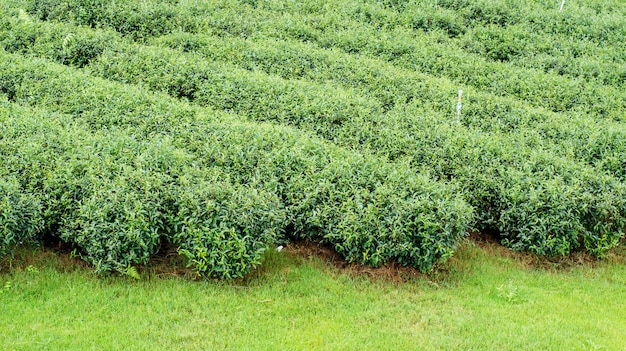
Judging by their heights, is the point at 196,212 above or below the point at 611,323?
above

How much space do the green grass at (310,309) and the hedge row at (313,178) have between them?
33 cm

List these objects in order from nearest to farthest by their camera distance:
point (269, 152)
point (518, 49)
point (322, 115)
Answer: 1. point (269, 152)
2. point (322, 115)
3. point (518, 49)

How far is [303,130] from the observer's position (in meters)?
8.38

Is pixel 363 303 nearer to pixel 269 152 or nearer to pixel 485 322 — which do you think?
pixel 485 322

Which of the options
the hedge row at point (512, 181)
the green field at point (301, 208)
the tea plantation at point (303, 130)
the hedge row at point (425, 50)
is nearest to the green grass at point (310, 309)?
the green field at point (301, 208)

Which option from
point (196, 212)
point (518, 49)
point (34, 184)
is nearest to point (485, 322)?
point (196, 212)

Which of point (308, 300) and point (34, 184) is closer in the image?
point (308, 300)

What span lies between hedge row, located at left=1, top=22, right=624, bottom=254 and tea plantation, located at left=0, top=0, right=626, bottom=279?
0.02 metres

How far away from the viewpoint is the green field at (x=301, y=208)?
576 centimetres

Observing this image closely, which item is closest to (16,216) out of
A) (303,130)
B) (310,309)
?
(310,309)

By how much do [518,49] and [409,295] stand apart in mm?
7131

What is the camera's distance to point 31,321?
18.3ft

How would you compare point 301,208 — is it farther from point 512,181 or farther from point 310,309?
point 512,181

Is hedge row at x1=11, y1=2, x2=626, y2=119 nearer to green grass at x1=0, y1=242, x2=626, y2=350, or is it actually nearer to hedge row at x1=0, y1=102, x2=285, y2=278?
green grass at x1=0, y1=242, x2=626, y2=350
